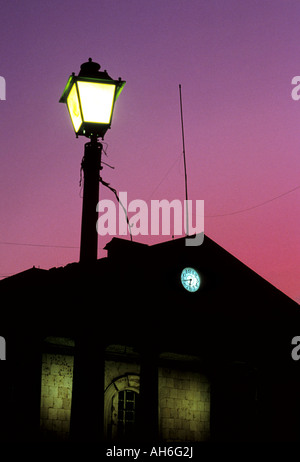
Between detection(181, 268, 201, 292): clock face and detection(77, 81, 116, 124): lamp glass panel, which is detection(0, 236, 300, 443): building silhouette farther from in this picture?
detection(77, 81, 116, 124): lamp glass panel

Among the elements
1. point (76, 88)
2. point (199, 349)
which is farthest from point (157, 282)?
point (76, 88)

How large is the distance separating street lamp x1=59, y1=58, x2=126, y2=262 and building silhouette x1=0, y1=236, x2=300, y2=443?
9.95 metres

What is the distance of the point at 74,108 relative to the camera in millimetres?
6691

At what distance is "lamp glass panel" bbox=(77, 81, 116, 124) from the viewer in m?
6.44

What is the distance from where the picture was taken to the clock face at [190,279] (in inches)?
859

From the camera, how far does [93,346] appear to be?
595 centimetres

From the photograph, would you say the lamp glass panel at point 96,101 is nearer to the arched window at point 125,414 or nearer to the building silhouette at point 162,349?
the building silhouette at point 162,349

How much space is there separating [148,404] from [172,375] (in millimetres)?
5977

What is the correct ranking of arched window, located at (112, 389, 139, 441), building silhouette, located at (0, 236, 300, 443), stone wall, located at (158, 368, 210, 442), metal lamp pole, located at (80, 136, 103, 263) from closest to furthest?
metal lamp pole, located at (80, 136, 103, 263)
building silhouette, located at (0, 236, 300, 443)
arched window, located at (112, 389, 139, 441)
stone wall, located at (158, 368, 210, 442)

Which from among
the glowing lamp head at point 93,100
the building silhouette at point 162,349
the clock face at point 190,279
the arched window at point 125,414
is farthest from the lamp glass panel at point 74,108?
the arched window at point 125,414

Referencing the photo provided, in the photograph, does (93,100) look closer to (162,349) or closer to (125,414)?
(162,349)

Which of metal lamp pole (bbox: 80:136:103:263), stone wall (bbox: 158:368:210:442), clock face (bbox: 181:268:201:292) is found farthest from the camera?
stone wall (bbox: 158:368:210:442)

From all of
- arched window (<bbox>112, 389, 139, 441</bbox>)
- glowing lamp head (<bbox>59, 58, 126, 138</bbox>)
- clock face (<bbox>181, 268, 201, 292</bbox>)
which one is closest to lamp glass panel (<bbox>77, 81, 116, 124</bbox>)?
glowing lamp head (<bbox>59, 58, 126, 138</bbox>)

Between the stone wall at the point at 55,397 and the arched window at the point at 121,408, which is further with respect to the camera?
the arched window at the point at 121,408
